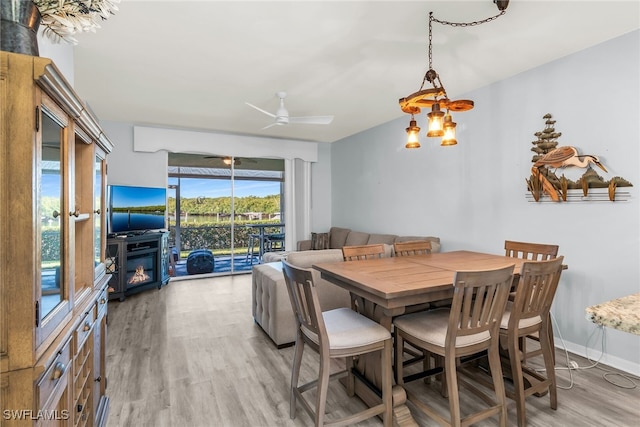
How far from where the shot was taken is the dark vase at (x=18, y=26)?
3.15 feet

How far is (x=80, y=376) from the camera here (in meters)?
1.42

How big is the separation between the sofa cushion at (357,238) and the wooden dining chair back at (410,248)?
2239 mm

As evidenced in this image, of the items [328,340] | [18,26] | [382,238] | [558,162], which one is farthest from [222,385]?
[558,162]

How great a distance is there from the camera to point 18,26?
3.24 ft

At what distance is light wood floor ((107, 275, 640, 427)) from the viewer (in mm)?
2031

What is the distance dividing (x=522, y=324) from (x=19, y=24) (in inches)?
109

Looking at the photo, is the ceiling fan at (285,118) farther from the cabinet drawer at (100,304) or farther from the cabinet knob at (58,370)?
the cabinet knob at (58,370)

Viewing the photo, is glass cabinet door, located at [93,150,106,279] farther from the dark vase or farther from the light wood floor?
the light wood floor

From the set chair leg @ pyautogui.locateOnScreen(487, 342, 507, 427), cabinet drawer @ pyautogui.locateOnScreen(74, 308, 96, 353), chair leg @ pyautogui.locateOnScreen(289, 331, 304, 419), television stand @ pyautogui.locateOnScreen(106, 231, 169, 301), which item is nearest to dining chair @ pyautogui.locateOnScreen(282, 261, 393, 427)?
chair leg @ pyautogui.locateOnScreen(289, 331, 304, 419)

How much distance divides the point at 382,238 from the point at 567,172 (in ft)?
8.47

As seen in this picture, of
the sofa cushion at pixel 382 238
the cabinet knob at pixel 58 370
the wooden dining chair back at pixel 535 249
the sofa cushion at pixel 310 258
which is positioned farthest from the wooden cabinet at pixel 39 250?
the sofa cushion at pixel 382 238

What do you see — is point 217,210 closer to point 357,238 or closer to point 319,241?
point 319,241

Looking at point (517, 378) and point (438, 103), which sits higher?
point (438, 103)

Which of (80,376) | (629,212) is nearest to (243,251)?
(80,376)
